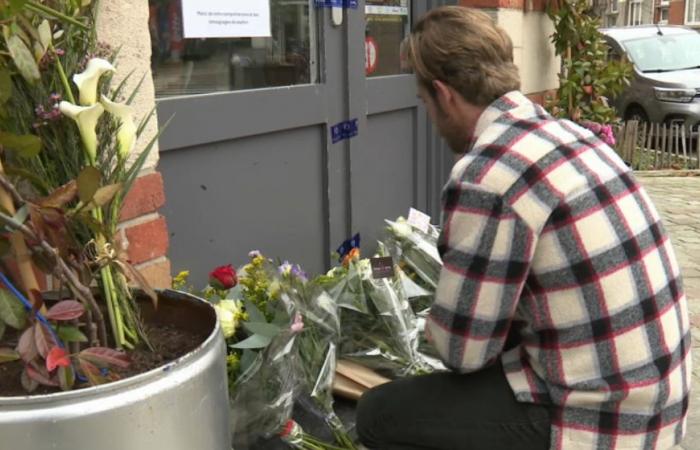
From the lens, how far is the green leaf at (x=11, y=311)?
4.46ft

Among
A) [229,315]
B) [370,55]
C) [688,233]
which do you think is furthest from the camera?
[688,233]

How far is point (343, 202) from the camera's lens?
12.6 ft

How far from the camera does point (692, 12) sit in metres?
29.2

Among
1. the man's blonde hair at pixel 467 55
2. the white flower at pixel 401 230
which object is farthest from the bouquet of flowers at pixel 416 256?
the man's blonde hair at pixel 467 55

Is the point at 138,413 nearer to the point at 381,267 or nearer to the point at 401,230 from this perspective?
the point at 381,267

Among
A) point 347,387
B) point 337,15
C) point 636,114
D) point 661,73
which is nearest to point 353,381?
point 347,387

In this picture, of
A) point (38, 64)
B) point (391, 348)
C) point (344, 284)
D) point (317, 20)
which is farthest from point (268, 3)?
point (38, 64)

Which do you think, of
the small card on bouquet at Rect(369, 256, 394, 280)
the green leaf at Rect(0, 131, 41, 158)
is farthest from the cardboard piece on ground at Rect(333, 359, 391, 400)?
the green leaf at Rect(0, 131, 41, 158)

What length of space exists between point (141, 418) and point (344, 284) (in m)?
1.44

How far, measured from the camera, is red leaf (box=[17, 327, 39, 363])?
4.42 feet

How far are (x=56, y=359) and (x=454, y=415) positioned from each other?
3.43 ft

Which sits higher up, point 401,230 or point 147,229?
point 147,229

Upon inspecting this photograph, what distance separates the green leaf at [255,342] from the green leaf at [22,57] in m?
1.11

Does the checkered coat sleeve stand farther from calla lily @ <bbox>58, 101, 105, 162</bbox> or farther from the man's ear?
calla lily @ <bbox>58, 101, 105, 162</bbox>
